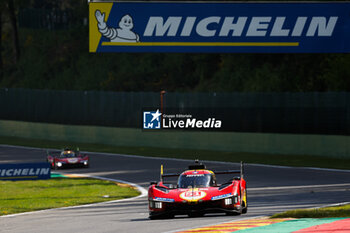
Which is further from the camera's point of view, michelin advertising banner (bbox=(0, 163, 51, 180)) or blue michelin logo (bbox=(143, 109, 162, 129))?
blue michelin logo (bbox=(143, 109, 162, 129))

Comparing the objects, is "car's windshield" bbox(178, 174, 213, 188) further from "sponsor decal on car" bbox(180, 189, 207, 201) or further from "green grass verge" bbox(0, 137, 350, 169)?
"green grass verge" bbox(0, 137, 350, 169)

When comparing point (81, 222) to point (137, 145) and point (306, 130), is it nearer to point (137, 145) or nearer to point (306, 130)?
point (306, 130)

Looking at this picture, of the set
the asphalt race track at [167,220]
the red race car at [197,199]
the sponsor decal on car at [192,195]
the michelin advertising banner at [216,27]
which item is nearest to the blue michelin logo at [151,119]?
the asphalt race track at [167,220]

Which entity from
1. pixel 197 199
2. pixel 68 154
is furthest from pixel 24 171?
pixel 197 199

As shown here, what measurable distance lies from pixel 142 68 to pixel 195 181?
46.6 metres

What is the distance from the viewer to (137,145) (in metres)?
51.2

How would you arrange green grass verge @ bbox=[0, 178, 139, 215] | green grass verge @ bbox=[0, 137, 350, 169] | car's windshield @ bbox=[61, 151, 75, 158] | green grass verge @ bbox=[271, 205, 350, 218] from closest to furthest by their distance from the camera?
green grass verge @ bbox=[271, 205, 350, 218] → green grass verge @ bbox=[0, 178, 139, 215] → green grass verge @ bbox=[0, 137, 350, 169] → car's windshield @ bbox=[61, 151, 75, 158]

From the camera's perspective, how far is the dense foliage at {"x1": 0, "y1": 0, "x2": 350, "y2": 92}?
163ft

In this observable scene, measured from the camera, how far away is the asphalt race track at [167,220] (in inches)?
749

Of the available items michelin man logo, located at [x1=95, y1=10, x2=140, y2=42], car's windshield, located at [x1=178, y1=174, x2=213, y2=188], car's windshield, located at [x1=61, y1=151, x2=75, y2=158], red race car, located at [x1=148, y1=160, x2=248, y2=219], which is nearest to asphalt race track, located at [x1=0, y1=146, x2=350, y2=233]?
red race car, located at [x1=148, y1=160, x2=248, y2=219]

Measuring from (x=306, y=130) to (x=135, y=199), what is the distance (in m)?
17.8

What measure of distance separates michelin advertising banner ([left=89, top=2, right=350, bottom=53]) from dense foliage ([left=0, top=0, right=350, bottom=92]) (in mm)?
16001

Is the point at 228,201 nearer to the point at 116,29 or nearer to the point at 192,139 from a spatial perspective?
the point at 116,29

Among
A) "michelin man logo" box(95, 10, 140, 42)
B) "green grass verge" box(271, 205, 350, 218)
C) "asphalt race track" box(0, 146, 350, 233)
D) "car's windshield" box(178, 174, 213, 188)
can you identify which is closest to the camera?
"asphalt race track" box(0, 146, 350, 233)
